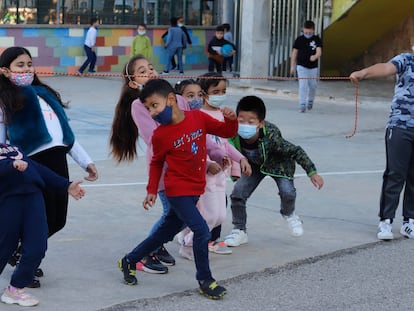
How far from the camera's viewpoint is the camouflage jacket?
6.67 meters

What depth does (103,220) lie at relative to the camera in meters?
7.75

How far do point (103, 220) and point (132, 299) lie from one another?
216cm

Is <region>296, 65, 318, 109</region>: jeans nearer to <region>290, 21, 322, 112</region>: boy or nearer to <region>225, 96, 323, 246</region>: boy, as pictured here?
<region>290, 21, 322, 112</region>: boy

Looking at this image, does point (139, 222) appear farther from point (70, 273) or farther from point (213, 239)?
point (70, 273)

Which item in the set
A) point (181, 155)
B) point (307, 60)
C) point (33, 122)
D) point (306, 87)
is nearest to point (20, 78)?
point (33, 122)

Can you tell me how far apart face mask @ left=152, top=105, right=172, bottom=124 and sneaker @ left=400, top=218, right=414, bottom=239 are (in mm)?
2695

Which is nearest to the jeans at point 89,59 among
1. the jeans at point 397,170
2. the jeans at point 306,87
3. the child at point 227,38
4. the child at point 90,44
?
the child at point 90,44

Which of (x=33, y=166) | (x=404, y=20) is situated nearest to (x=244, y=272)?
(x=33, y=166)

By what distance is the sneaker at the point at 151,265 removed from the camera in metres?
6.25

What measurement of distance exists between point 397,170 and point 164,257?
6.73 ft

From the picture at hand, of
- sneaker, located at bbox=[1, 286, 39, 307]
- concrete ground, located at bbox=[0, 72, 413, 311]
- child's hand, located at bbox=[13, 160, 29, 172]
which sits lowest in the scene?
concrete ground, located at bbox=[0, 72, 413, 311]

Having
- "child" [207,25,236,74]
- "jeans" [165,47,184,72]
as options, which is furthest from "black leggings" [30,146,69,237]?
"jeans" [165,47,184,72]

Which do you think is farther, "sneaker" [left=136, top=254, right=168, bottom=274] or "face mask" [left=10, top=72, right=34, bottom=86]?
"sneaker" [left=136, top=254, right=168, bottom=274]

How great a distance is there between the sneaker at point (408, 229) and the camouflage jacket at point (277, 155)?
1.17 m
